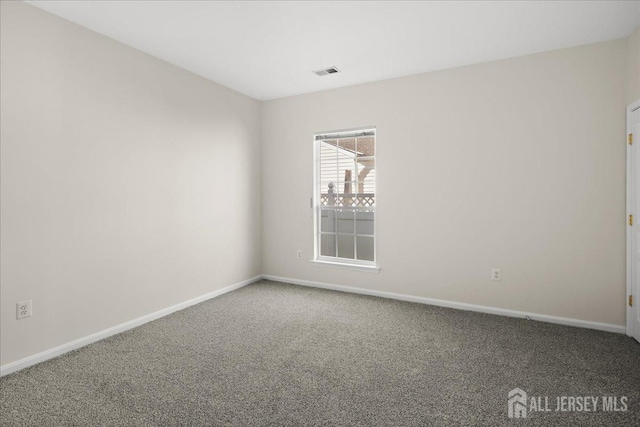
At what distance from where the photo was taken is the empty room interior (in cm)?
219

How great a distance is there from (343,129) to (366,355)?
2.77 meters

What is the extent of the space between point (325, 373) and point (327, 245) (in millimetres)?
2484

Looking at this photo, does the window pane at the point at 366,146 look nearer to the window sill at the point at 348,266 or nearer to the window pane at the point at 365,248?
the window pane at the point at 365,248

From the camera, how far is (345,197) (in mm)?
4555

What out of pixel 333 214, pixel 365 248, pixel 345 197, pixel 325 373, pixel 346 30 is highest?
pixel 346 30

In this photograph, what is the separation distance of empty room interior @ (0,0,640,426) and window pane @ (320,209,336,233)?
0.15ft

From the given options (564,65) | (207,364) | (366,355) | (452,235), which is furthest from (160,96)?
(564,65)

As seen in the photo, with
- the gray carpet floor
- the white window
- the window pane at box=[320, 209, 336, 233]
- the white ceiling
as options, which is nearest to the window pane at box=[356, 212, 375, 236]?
the white window

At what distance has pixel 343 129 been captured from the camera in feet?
14.2

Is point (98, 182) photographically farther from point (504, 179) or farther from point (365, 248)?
point (504, 179)

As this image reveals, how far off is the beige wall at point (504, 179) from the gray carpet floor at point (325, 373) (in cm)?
43

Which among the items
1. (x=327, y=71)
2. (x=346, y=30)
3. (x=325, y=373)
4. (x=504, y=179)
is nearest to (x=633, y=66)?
(x=504, y=179)

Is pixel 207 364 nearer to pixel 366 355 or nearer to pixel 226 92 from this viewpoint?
pixel 366 355

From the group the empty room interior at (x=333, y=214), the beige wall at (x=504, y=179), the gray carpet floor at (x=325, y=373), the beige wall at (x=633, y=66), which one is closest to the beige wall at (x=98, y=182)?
the empty room interior at (x=333, y=214)
